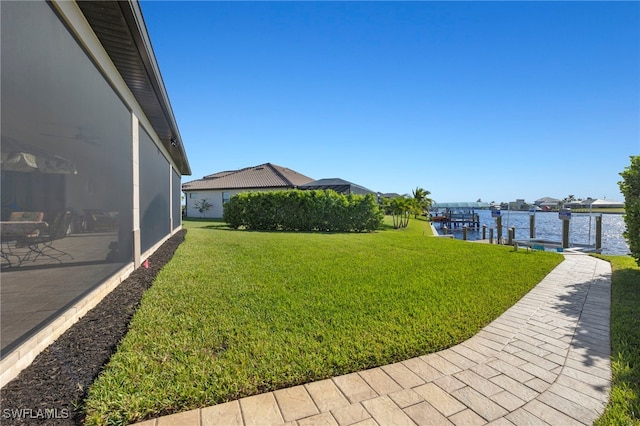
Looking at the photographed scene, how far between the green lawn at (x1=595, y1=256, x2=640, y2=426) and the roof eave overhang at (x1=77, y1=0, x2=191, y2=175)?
6376 mm

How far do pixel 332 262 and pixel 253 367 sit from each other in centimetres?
499

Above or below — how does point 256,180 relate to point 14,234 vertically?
above

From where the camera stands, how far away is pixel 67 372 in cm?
250

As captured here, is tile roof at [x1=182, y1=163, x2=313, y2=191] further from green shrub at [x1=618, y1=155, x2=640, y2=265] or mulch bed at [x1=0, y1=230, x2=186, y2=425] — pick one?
mulch bed at [x1=0, y1=230, x2=186, y2=425]

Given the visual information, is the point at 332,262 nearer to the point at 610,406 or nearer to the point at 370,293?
the point at 370,293

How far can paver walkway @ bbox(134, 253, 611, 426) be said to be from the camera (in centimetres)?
216

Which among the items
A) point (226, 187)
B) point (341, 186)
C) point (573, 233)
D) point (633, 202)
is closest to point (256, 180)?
point (226, 187)

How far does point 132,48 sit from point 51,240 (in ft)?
10.5

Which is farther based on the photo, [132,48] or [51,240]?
[132,48]

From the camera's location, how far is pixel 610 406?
232cm

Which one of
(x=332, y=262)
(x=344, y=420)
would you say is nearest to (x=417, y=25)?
(x=332, y=262)

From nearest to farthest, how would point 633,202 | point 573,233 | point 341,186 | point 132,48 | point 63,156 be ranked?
→ point 63,156, point 132,48, point 633,202, point 341,186, point 573,233

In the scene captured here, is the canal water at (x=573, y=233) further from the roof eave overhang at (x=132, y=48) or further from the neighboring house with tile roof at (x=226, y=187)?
the neighboring house with tile roof at (x=226, y=187)

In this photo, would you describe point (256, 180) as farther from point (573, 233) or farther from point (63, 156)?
point (573, 233)
